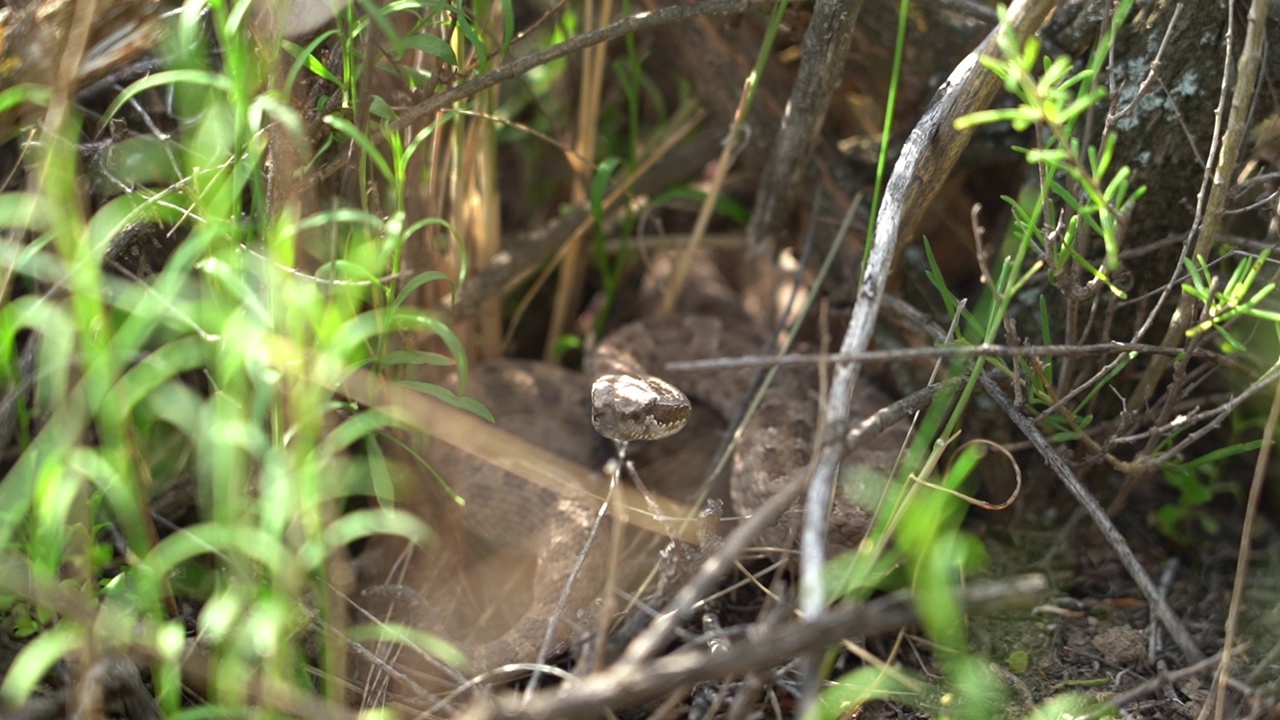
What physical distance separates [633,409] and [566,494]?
514 millimetres

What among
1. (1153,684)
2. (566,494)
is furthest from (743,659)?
(566,494)

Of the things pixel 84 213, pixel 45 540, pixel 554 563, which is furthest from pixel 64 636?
pixel 554 563

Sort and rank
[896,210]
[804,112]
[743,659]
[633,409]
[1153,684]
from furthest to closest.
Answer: [804,112], [633,409], [896,210], [1153,684], [743,659]

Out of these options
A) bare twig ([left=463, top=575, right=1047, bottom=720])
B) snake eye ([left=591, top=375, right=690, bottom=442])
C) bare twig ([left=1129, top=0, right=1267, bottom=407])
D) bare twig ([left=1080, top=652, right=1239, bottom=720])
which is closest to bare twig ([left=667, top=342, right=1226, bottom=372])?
bare twig ([left=1129, top=0, right=1267, bottom=407])

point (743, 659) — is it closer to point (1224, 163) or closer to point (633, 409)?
point (633, 409)

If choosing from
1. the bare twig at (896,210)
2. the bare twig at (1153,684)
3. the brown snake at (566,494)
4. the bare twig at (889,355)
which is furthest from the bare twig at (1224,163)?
the brown snake at (566,494)

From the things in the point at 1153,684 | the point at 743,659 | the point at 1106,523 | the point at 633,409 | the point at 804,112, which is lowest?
the point at 1153,684

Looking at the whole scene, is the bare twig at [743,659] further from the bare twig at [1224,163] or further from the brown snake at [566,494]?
the bare twig at [1224,163]

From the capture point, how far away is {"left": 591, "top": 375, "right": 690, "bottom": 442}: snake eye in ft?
10.3

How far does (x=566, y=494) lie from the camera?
11.5 feet

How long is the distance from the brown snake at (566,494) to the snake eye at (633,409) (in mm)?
22

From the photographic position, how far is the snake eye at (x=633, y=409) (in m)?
3.14

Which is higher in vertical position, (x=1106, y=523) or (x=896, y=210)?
(x=896, y=210)

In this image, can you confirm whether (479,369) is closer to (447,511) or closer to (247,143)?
(447,511)
